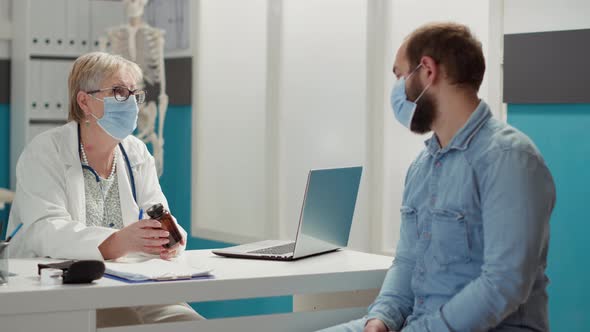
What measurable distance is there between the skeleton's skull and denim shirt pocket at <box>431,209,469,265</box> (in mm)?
3206

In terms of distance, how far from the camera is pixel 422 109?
2.00m

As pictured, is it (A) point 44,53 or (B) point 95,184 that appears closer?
(B) point 95,184

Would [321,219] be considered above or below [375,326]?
above

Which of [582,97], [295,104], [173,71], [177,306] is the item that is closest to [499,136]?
[177,306]

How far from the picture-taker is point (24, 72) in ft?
15.8

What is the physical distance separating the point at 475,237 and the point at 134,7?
131 inches

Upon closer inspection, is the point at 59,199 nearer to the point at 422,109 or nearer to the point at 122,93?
the point at 122,93

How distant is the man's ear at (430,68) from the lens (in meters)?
1.96

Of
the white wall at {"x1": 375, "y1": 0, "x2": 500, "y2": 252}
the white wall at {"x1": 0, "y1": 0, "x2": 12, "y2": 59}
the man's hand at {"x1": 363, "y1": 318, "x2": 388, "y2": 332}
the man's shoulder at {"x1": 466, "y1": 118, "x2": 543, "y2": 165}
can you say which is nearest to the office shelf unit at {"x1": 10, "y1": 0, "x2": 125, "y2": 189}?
the white wall at {"x1": 0, "y1": 0, "x2": 12, "y2": 59}

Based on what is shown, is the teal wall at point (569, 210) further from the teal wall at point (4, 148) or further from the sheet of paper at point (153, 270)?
the teal wall at point (4, 148)

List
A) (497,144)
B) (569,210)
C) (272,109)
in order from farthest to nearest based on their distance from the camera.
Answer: (272,109) → (569,210) → (497,144)

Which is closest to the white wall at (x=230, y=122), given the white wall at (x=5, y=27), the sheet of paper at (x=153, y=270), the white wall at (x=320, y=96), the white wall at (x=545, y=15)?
the white wall at (x=320, y=96)

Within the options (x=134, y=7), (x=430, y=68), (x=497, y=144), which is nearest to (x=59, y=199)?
(x=430, y=68)

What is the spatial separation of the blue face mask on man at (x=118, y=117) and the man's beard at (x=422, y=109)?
105cm
